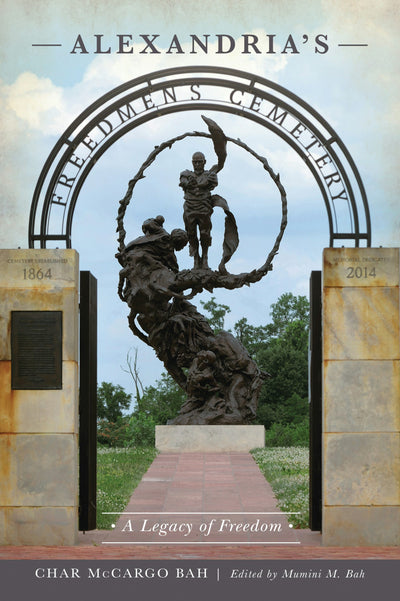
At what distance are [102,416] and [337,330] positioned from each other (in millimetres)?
19941

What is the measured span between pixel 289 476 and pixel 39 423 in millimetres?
4925

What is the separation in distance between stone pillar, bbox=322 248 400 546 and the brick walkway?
26 centimetres

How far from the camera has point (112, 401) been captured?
88.6 feet

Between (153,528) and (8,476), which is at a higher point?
(8,476)

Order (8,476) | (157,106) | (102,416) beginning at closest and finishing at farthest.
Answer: (8,476) → (157,106) → (102,416)

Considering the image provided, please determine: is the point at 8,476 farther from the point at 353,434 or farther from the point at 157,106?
the point at 157,106

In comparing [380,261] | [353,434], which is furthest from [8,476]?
[380,261]

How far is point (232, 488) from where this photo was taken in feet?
35.6

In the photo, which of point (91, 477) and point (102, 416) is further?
point (102, 416)

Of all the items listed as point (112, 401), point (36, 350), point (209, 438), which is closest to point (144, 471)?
point (209, 438)

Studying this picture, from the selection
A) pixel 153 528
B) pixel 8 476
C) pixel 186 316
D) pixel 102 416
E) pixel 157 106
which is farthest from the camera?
pixel 102 416

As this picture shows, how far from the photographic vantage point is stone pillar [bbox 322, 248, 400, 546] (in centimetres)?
766

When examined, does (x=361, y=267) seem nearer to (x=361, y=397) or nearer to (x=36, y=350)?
(x=361, y=397)

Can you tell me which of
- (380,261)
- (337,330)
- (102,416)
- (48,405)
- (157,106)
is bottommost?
(102,416)
